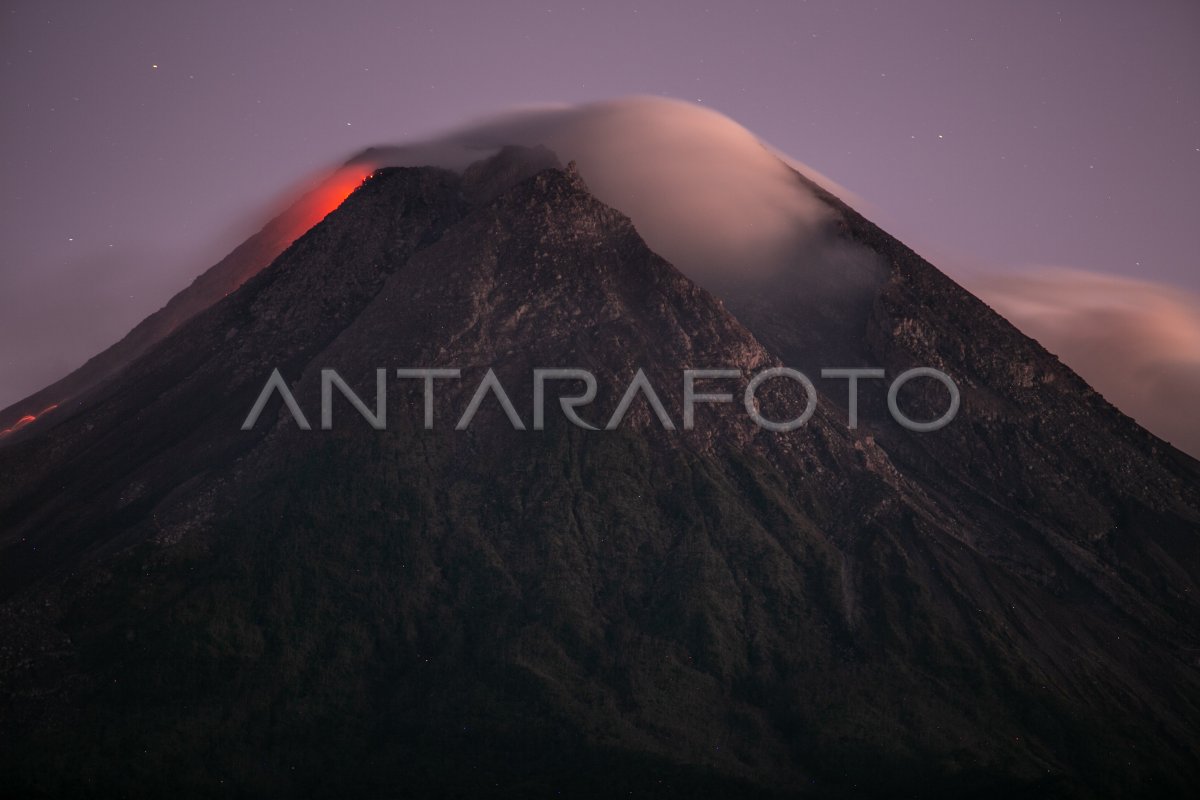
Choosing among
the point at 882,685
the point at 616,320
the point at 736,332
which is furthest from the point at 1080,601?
the point at 616,320

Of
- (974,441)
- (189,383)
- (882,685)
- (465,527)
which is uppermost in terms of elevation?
(189,383)

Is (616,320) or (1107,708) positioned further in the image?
(616,320)

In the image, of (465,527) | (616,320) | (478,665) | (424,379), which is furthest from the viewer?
(616,320)

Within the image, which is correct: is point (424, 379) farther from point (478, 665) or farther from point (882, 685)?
point (882, 685)

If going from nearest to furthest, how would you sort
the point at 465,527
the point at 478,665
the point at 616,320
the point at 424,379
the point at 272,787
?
the point at 272,787
the point at 478,665
the point at 465,527
the point at 424,379
the point at 616,320

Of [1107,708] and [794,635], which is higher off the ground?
[794,635]

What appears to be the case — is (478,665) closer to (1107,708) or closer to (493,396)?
(493,396)
